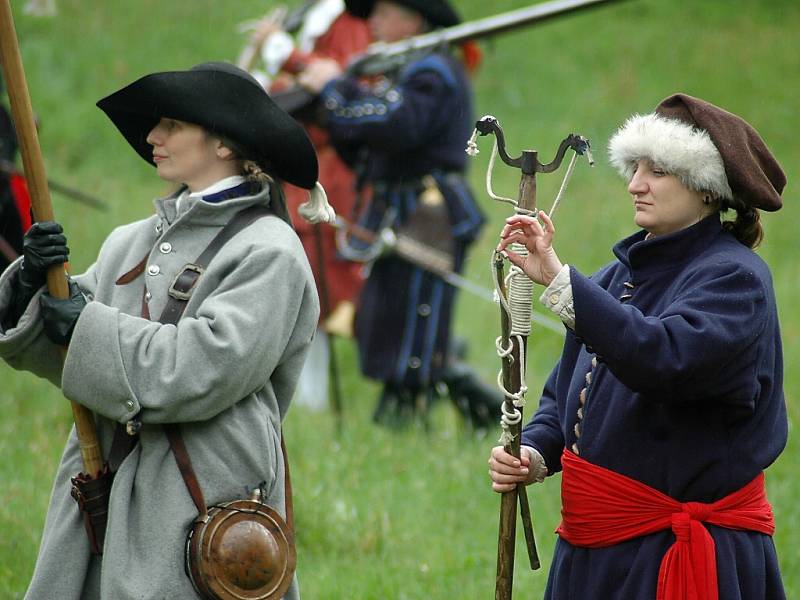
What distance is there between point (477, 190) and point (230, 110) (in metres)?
10.4

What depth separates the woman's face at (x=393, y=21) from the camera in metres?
7.65

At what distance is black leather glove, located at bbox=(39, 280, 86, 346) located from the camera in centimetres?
337

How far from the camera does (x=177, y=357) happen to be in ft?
11.0

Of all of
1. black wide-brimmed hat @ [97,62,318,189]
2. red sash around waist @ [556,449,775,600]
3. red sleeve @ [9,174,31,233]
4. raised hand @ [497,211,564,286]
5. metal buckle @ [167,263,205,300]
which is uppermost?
raised hand @ [497,211,564,286]

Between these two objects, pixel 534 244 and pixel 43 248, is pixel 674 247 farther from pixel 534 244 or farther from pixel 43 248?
pixel 43 248

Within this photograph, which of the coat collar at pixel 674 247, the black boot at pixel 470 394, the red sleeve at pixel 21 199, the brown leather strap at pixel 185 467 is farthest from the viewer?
the black boot at pixel 470 394

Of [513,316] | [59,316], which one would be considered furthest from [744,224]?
[59,316]

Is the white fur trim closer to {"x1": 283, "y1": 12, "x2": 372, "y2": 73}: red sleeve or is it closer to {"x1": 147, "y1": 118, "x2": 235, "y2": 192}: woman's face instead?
{"x1": 147, "y1": 118, "x2": 235, "y2": 192}: woman's face

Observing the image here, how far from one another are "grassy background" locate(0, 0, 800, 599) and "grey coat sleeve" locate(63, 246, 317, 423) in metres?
1.06

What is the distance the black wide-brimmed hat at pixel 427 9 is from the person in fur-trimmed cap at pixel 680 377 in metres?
4.36

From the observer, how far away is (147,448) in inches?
137

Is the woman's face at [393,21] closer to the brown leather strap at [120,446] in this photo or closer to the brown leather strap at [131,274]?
the brown leather strap at [131,274]

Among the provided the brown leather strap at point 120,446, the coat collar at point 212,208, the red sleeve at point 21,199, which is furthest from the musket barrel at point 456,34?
the brown leather strap at point 120,446

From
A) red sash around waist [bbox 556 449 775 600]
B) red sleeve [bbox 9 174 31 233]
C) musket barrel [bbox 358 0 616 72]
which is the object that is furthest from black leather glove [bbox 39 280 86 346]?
musket barrel [bbox 358 0 616 72]
